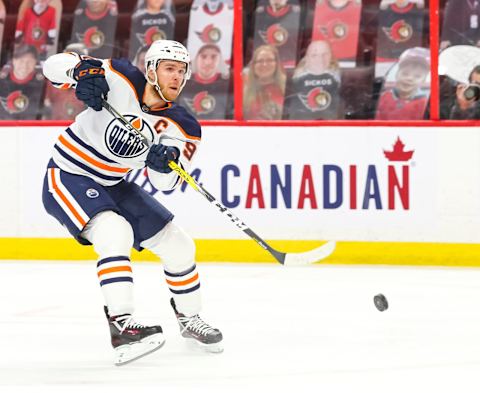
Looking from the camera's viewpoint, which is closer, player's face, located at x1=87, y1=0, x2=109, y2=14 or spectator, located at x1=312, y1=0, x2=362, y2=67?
spectator, located at x1=312, y1=0, x2=362, y2=67

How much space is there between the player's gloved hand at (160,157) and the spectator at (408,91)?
2.64m

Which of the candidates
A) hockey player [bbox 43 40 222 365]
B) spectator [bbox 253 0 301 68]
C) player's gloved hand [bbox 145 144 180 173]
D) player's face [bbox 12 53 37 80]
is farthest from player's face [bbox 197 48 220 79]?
player's gloved hand [bbox 145 144 180 173]

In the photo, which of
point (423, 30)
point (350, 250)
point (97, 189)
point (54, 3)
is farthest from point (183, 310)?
point (54, 3)

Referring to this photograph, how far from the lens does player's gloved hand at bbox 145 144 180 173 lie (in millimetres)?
3480

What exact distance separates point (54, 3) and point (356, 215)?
2071 millimetres

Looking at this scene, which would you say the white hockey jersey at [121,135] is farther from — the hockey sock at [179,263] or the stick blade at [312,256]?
the stick blade at [312,256]

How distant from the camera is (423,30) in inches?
232

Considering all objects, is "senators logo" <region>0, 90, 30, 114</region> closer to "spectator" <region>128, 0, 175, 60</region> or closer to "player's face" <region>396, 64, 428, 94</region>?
"spectator" <region>128, 0, 175, 60</region>

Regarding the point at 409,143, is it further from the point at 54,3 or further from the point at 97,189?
the point at 97,189

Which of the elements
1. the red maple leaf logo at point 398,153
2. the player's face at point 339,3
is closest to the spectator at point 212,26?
the player's face at point 339,3

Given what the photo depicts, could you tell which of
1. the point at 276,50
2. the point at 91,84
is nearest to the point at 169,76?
the point at 91,84

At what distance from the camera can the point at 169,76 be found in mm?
3508

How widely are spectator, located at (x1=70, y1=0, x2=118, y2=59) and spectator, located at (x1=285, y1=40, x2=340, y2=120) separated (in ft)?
Answer: 3.47

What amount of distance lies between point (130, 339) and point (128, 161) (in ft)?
2.01
